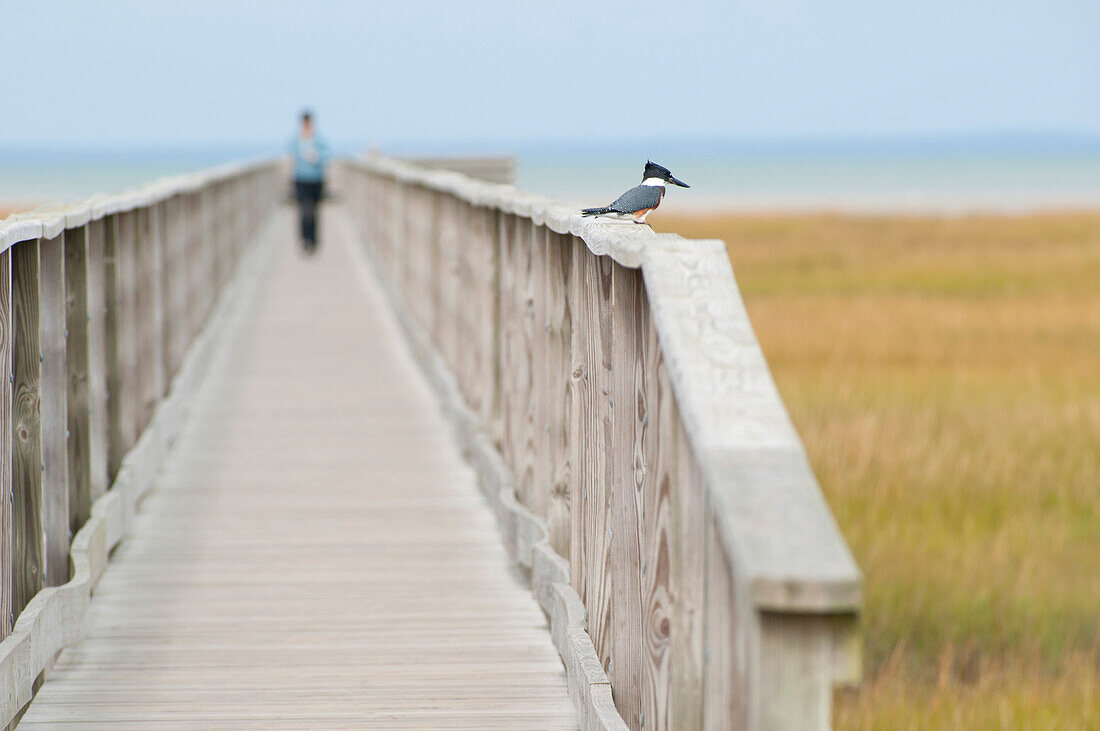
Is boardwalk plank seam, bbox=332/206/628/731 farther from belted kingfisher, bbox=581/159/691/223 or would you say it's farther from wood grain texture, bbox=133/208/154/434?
wood grain texture, bbox=133/208/154/434

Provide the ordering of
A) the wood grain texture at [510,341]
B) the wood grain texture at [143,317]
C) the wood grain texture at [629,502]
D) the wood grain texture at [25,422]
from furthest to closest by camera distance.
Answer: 1. the wood grain texture at [143,317]
2. the wood grain texture at [510,341]
3. the wood grain texture at [25,422]
4. the wood grain texture at [629,502]

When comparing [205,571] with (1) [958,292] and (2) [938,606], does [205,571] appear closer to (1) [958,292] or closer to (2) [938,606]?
(2) [938,606]

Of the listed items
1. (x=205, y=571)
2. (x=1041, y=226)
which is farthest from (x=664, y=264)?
(x=1041, y=226)

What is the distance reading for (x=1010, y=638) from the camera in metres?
7.02

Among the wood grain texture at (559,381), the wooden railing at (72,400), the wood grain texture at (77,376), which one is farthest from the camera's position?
the wood grain texture at (77,376)

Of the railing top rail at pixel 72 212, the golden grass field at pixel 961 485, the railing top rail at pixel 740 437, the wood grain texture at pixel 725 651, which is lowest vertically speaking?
the golden grass field at pixel 961 485

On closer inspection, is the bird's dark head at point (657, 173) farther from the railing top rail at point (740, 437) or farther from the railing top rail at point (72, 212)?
the railing top rail at point (72, 212)

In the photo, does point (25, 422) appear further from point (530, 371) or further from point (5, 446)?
point (530, 371)

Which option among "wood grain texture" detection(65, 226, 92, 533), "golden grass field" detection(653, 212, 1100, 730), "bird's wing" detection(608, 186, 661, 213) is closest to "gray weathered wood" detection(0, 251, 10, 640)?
"wood grain texture" detection(65, 226, 92, 533)

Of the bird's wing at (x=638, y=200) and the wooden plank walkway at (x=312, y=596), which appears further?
the wooden plank walkway at (x=312, y=596)

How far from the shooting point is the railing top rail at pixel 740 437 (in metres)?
2.08

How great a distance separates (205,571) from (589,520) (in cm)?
200

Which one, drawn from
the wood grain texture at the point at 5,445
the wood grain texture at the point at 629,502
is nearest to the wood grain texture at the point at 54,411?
the wood grain texture at the point at 5,445

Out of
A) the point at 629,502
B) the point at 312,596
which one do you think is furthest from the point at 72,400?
the point at 629,502
